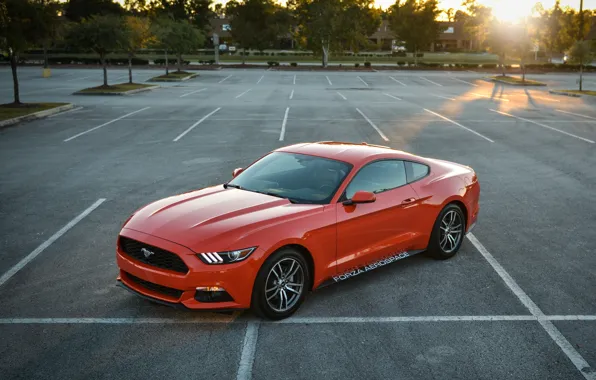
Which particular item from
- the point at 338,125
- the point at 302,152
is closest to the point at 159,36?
the point at 338,125

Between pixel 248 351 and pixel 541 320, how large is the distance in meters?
2.89

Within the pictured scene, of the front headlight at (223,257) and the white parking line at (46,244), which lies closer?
the front headlight at (223,257)

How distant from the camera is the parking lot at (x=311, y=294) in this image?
199 inches

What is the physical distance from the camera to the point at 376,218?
6.63m

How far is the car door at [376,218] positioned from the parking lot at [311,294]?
0.41 metres

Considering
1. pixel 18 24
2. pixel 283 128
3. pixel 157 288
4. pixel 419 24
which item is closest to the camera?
pixel 157 288

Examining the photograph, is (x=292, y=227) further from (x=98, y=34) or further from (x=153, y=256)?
(x=98, y=34)

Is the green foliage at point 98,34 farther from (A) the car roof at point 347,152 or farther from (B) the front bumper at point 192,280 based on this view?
(B) the front bumper at point 192,280

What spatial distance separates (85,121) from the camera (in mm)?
22203

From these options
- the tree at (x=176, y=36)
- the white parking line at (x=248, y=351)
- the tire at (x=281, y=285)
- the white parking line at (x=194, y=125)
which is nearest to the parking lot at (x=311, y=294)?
A: the white parking line at (x=248, y=351)

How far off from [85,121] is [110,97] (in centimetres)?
1102

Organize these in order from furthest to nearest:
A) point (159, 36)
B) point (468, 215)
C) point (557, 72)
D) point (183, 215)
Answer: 1. point (557, 72)
2. point (159, 36)
3. point (468, 215)
4. point (183, 215)

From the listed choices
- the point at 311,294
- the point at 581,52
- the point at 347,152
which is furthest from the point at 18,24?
the point at 581,52

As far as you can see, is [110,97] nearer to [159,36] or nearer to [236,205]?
[159,36]
